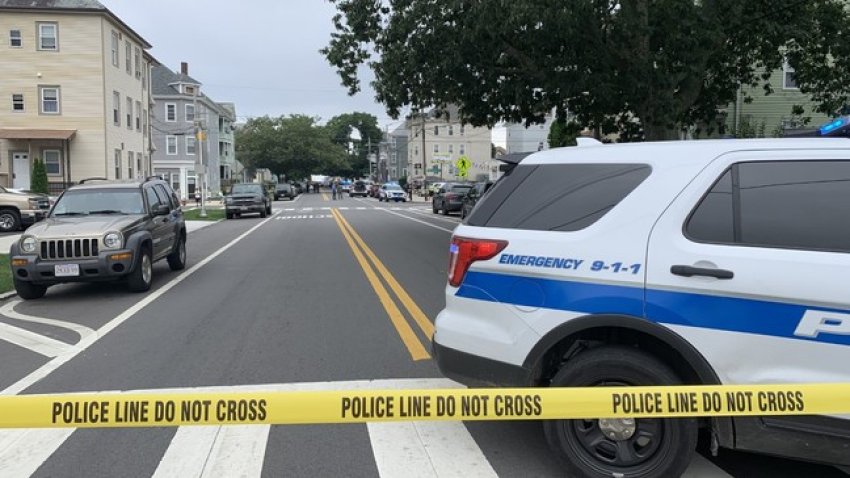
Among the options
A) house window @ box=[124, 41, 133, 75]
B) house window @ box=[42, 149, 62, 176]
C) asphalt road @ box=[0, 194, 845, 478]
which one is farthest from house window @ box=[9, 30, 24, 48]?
asphalt road @ box=[0, 194, 845, 478]

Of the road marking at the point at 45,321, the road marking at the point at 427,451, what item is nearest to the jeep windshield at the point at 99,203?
Result: the road marking at the point at 45,321

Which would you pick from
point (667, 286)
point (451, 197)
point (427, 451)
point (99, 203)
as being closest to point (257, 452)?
point (427, 451)

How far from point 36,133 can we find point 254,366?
33.1 meters

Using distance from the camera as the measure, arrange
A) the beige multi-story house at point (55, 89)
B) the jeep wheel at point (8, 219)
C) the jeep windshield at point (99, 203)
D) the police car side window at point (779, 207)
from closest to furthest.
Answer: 1. the police car side window at point (779, 207)
2. the jeep windshield at point (99, 203)
3. the jeep wheel at point (8, 219)
4. the beige multi-story house at point (55, 89)

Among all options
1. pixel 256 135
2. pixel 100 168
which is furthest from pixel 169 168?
pixel 256 135

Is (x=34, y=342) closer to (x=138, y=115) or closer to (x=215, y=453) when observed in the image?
(x=215, y=453)

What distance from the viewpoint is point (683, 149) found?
384 cm

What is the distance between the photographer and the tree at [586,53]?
1395cm

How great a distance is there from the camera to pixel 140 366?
6.31m

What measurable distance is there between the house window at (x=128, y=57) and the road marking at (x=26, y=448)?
38488 millimetres

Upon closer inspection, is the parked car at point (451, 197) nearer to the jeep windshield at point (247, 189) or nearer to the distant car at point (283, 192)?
the jeep windshield at point (247, 189)

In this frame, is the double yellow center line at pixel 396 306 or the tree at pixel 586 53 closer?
the double yellow center line at pixel 396 306

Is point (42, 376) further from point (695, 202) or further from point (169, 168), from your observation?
point (169, 168)

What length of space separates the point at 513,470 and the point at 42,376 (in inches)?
176
